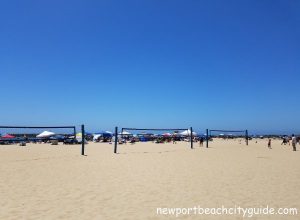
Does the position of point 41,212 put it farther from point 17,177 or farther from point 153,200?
point 17,177

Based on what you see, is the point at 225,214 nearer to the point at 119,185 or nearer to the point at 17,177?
the point at 119,185

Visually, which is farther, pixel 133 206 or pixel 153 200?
pixel 153 200

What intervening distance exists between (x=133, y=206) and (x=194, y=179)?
3.16m

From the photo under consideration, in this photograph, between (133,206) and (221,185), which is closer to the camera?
(133,206)

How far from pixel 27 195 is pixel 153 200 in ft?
8.37

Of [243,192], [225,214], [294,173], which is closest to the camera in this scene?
[225,214]

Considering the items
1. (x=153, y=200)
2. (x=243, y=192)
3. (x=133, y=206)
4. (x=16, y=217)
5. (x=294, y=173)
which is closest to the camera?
(x=16, y=217)

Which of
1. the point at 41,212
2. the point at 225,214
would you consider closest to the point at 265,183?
the point at 225,214

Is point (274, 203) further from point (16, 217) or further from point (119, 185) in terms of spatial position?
point (16, 217)

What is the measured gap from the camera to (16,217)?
187 inches

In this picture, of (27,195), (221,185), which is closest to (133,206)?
(27,195)

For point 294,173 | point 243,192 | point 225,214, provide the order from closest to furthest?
point 225,214 < point 243,192 < point 294,173

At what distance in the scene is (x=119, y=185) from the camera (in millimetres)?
7406

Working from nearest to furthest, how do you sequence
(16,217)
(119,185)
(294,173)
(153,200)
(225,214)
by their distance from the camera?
(16,217), (225,214), (153,200), (119,185), (294,173)
